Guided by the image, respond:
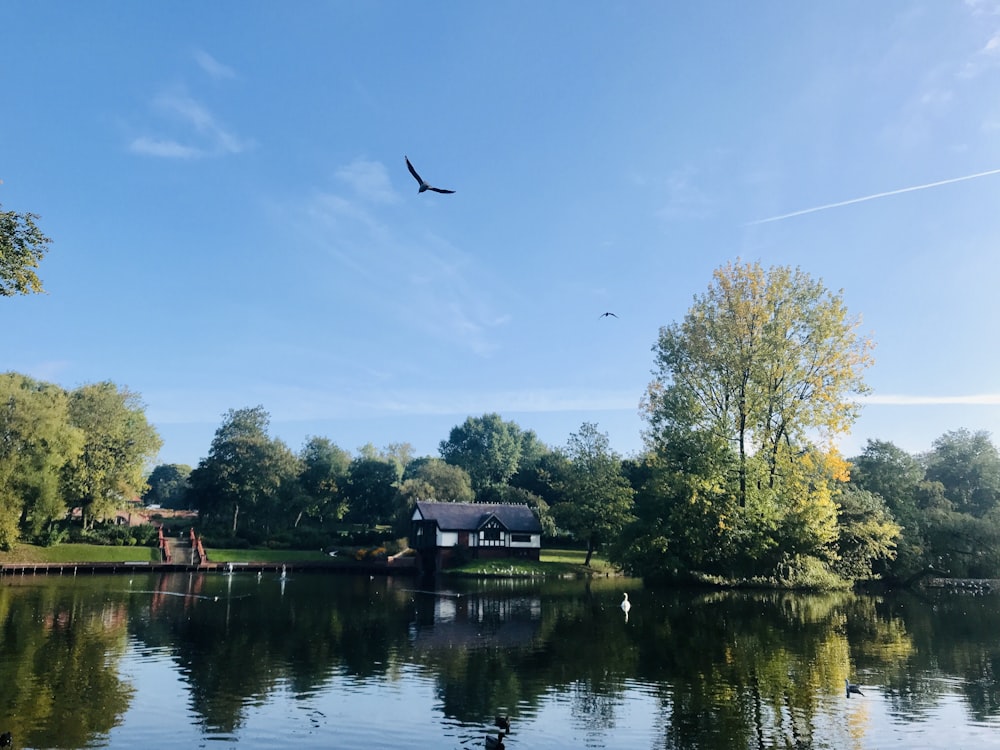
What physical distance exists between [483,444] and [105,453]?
77.6 metres

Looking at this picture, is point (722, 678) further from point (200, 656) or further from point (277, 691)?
point (200, 656)

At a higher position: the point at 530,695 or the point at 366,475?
the point at 366,475

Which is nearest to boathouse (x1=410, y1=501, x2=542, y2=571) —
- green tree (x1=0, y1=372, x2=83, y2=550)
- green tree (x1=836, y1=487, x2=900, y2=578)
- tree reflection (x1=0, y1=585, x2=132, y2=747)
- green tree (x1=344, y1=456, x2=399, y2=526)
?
green tree (x1=344, y1=456, x2=399, y2=526)

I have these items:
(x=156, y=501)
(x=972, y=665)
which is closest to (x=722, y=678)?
(x=972, y=665)

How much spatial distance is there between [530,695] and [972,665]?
15.7 m

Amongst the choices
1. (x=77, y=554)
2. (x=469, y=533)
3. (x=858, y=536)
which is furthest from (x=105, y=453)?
(x=858, y=536)

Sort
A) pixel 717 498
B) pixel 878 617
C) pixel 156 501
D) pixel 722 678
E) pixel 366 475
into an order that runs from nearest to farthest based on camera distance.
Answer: pixel 722 678
pixel 878 617
pixel 717 498
pixel 366 475
pixel 156 501

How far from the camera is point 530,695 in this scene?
18.1 meters

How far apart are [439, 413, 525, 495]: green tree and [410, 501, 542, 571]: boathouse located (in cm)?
4713

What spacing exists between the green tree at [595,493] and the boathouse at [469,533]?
729 cm

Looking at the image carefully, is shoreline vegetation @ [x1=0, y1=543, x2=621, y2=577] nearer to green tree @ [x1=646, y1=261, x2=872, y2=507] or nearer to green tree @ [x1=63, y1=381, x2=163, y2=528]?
green tree @ [x1=63, y1=381, x2=163, y2=528]

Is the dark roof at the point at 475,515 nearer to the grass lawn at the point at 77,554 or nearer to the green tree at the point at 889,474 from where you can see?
the grass lawn at the point at 77,554

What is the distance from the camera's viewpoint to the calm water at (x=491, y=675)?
14.8m

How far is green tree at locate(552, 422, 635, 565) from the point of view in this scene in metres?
66.0
